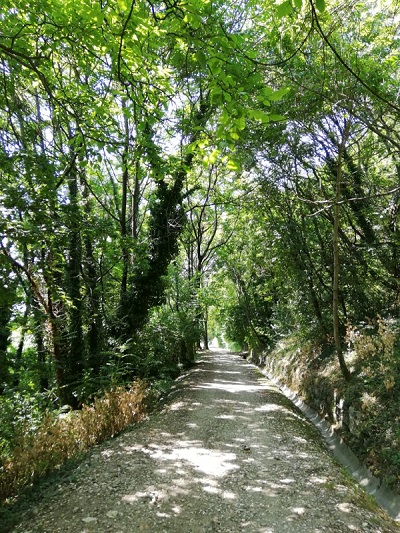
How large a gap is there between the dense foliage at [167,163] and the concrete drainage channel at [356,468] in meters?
1.36

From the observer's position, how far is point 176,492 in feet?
13.8

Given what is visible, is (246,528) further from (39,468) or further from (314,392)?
(314,392)

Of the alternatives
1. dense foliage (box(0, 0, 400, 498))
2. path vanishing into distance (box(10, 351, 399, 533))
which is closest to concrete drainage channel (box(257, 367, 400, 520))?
path vanishing into distance (box(10, 351, 399, 533))

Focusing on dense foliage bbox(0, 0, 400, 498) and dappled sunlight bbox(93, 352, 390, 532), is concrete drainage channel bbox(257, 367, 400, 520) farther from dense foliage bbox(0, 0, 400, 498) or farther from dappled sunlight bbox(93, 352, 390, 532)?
dense foliage bbox(0, 0, 400, 498)

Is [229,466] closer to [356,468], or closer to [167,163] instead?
[356,468]

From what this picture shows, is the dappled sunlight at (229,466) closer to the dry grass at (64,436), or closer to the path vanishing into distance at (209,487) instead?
the path vanishing into distance at (209,487)

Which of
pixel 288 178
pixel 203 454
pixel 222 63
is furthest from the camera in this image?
pixel 288 178

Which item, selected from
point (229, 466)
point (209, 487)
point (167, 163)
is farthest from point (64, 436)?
point (167, 163)

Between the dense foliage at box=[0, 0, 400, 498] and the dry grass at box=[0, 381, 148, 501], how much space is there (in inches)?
11.3

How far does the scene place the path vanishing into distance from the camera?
11.7 ft

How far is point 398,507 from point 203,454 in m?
2.68

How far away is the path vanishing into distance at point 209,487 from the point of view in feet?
11.7

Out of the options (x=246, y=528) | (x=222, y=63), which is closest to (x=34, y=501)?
(x=246, y=528)

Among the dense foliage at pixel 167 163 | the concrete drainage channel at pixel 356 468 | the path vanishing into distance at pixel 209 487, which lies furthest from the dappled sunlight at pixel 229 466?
the dense foliage at pixel 167 163
